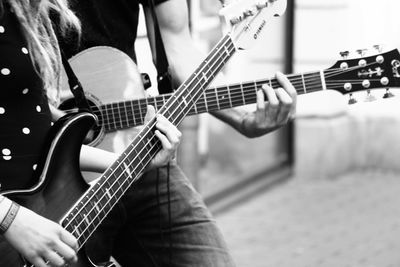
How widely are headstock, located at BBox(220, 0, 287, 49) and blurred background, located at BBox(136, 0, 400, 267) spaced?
9.12 feet

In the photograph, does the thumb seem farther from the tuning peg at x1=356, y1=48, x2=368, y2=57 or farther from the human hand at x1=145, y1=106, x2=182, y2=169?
the tuning peg at x1=356, y1=48, x2=368, y2=57

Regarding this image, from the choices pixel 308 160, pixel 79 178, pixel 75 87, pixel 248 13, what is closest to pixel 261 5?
pixel 248 13

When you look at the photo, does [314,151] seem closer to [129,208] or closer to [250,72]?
[250,72]

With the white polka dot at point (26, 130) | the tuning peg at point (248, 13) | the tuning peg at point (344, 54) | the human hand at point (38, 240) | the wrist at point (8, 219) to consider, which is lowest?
the human hand at point (38, 240)

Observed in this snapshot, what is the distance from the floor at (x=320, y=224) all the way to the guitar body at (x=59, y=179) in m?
3.36

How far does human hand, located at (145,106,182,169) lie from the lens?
10.0ft

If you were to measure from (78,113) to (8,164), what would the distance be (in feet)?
0.92

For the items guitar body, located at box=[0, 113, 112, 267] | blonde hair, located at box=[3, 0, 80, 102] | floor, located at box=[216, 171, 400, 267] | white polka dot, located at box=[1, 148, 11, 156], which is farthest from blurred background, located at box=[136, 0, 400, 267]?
white polka dot, located at box=[1, 148, 11, 156]

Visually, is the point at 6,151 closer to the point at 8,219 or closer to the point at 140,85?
the point at 8,219

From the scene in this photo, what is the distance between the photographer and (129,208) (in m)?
3.40

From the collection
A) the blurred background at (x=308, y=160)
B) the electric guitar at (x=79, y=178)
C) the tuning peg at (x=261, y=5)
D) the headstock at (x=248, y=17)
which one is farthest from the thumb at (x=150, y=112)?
the blurred background at (x=308, y=160)

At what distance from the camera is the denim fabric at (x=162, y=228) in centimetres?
334

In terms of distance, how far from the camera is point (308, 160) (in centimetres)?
838

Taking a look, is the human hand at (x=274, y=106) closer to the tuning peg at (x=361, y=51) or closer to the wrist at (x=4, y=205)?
the tuning peg at (x=361, y=51)
